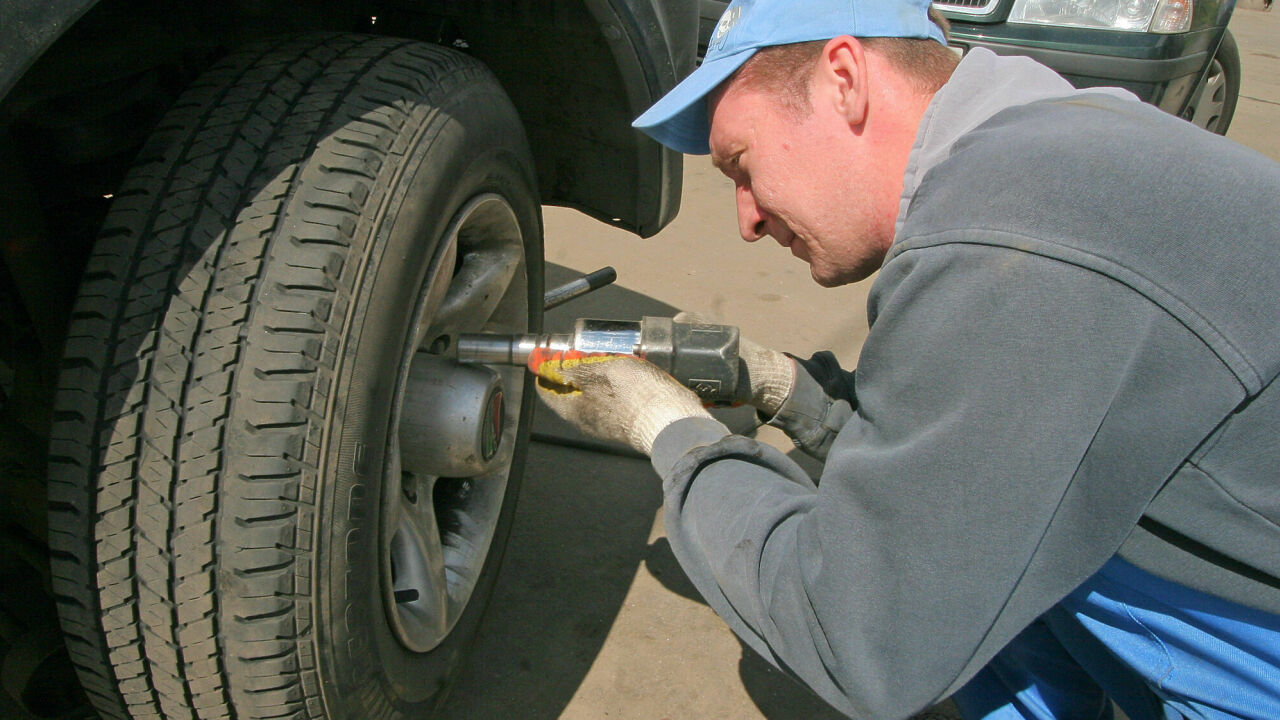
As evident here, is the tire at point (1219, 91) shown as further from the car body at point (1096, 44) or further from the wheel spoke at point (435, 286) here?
the wheel spoke at point (435, 286)

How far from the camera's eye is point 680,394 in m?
1.47

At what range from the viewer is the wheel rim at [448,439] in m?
1.35

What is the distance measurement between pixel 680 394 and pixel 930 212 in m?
0.62

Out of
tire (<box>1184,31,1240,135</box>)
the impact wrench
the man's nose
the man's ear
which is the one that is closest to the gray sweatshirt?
the man's ear

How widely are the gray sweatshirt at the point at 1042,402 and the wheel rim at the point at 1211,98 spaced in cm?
427

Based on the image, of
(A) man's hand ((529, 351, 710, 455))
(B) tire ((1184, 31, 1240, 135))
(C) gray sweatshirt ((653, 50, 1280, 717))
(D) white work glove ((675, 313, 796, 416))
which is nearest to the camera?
(C) gray sweatshirt ((653, 50, 1280, 717))

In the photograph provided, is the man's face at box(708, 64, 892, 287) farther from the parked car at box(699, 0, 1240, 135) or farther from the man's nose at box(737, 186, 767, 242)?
the parked car at box(699, 0, 1240, 135)

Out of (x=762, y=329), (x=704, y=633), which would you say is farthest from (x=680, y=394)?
(x=762, y=329)

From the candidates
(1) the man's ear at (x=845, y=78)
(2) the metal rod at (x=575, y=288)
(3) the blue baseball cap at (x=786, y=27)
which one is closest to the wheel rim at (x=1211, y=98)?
(2) the metal rod at (x=575, y=288)

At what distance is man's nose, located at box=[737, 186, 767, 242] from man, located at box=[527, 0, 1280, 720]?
46 mm

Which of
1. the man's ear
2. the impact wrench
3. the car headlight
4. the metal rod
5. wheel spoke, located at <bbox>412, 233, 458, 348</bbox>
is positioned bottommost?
the metal rod

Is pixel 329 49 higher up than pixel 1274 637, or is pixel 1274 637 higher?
pixel 329 49

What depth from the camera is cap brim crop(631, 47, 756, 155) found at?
1214 millimetres

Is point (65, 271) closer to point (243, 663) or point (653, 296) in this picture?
point (243, 663)
